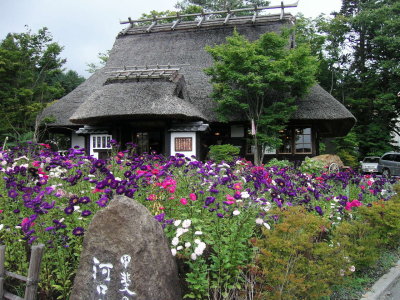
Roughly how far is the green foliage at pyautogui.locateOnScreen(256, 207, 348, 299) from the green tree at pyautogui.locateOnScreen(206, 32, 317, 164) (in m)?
9.54

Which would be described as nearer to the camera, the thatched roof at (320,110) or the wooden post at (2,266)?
the wooden post at (2,266)

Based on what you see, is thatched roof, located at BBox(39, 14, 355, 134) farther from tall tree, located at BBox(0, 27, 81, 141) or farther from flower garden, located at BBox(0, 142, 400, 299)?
flower garden, located at BBox(0, 142, 400, 299)

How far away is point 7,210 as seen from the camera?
3592 millimetres

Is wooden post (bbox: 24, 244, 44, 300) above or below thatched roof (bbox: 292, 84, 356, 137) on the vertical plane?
below

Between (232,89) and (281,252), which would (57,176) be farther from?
(232,89)

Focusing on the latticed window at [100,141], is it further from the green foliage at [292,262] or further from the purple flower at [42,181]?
the green foliage at [292,262]

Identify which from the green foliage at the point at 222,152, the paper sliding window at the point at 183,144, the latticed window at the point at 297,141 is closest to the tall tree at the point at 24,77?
the paper sliding window at the point at 183,144

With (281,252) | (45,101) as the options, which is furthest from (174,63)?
(281,252)

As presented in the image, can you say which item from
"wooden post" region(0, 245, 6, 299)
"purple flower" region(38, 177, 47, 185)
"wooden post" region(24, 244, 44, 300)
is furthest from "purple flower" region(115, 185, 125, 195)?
"wooden post" region(0, 245, 6, 299)

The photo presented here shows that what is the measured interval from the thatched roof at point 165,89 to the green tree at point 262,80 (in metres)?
0.95

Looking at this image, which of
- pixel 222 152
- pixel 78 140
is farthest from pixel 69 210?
pixel 78 140

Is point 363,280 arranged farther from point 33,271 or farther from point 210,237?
point 33,271

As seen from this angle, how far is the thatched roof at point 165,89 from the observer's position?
1241cm

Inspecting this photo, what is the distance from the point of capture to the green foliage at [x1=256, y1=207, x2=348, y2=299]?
2.67 m
